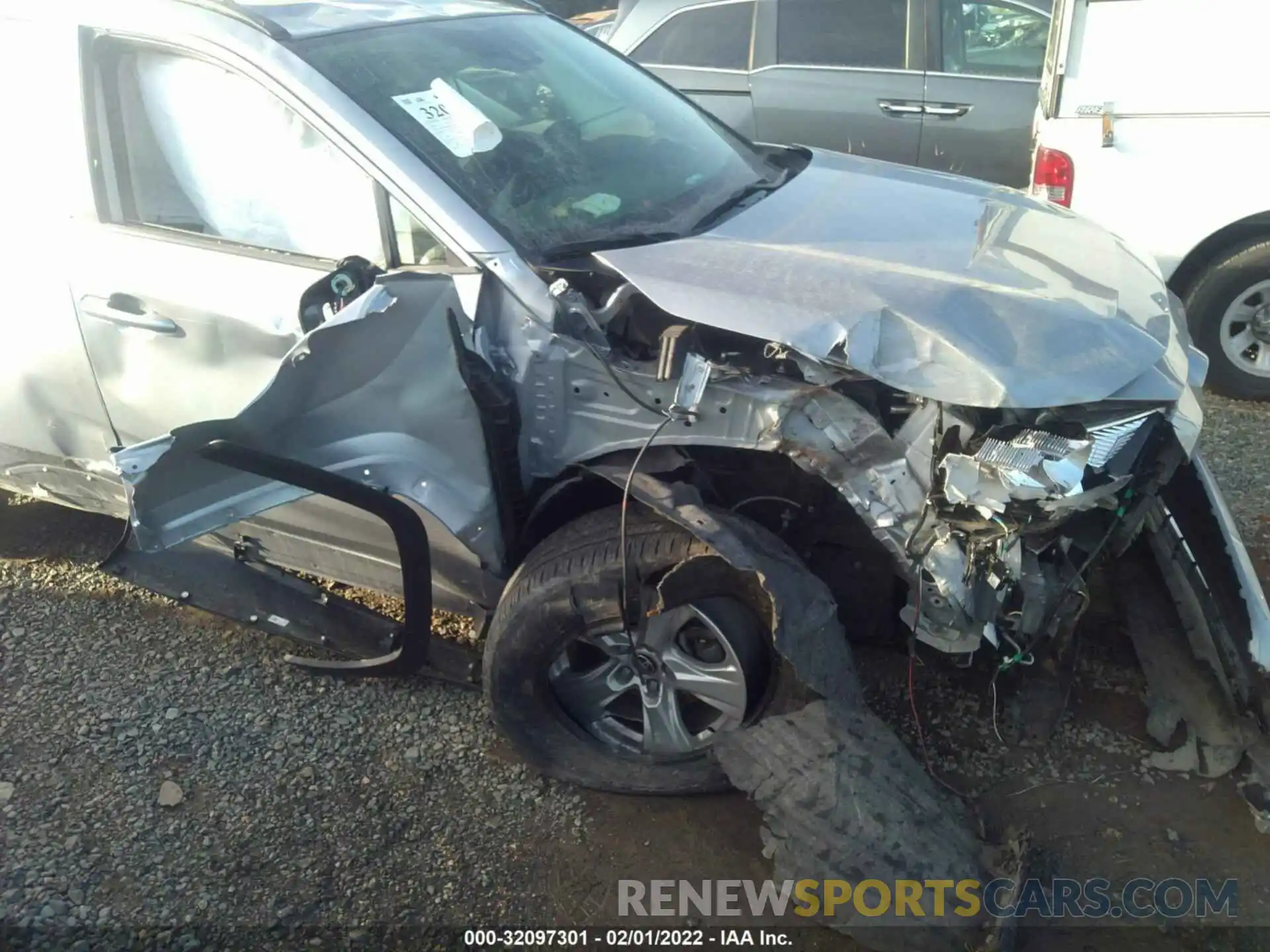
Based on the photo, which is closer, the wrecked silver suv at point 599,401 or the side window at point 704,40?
the wrecked silver suv at point 599,401

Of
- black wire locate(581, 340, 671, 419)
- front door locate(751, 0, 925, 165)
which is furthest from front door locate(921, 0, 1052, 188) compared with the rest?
black wire locate(581, 340, 671, 419)

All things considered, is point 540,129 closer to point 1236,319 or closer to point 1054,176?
point 1054,176

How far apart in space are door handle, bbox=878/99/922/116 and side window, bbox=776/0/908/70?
0.19 metres

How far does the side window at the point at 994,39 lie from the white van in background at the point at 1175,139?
41.5 inches

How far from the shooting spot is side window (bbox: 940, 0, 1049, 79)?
550 centimetres

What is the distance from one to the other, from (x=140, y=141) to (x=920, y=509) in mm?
2364

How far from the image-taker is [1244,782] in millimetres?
2564

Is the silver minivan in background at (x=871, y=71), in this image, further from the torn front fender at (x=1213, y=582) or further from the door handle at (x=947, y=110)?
the torn front fender at (x=1213, y=582)

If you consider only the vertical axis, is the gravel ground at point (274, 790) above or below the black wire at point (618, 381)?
below

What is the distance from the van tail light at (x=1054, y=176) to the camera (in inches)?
174

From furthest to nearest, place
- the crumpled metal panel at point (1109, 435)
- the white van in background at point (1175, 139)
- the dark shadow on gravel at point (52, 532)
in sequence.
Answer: the white van in background at point (1175, 139) → the dark shadow on gravel at point (52, 532) → the crumpled metal panel at point (1109, 435)

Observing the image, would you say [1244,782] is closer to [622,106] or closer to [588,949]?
[588,949]

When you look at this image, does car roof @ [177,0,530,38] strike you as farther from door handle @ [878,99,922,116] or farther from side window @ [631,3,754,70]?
door handle @ [878,99,922,116]

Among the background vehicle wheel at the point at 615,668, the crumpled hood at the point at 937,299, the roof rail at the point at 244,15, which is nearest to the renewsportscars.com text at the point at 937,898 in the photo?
the background vehicle wheel at the point at 615,668
